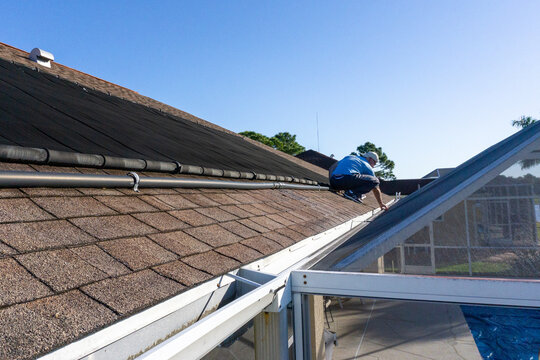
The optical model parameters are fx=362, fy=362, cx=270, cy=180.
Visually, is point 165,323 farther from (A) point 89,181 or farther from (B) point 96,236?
(A) point 89,181

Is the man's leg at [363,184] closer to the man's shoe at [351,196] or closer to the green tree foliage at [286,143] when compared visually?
the man's shoe at [351,196]

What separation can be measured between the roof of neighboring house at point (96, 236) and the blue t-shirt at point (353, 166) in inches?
128

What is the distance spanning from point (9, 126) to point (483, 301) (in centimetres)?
265

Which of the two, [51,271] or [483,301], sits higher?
[51,271]

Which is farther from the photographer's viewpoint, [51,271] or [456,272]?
[456,272]

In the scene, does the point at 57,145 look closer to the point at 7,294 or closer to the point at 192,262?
the point at 192,262

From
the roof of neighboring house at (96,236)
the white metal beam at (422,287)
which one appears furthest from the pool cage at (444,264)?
the roof of neighboring house at (96,236)

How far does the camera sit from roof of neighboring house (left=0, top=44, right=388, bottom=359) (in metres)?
1.00

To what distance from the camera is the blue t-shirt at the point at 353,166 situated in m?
6.38

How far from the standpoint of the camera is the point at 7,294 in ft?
3.23

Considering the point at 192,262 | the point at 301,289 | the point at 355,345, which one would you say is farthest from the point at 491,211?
the point at 192,262

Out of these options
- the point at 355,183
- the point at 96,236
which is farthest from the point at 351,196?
the point at 96,236

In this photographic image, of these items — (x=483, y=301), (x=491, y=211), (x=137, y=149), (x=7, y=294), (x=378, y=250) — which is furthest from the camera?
(x=137, y=149)

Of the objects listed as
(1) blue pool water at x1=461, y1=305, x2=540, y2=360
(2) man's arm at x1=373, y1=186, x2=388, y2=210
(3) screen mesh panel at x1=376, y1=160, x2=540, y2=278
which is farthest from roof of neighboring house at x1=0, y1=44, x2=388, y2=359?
(2) man's arm at x1=373, y1=186, x2=388, y2=210
